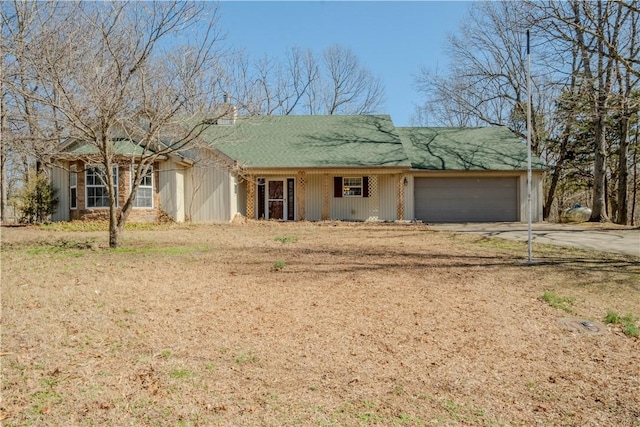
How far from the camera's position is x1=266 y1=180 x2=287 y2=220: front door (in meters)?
18.6

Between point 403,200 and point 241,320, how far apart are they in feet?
48.9

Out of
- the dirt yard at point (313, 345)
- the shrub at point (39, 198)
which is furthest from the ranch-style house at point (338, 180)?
the dirt yard at point (313, 345)

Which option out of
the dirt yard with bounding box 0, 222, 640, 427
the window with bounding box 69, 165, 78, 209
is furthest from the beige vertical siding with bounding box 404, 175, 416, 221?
the window with bounding box 69, 165, 78, 209

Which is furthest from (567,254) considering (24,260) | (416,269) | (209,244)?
(24,260)

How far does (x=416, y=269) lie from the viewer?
715 cm

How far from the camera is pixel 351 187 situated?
62.4 feet

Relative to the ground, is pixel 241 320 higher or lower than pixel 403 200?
lower

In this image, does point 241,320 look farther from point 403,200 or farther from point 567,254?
point 403,200

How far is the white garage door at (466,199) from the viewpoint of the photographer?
19.5 m

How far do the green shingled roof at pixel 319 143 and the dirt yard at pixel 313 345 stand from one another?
11084mm

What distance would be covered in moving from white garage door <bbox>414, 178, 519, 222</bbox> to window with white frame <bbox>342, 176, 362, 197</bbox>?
282 cm

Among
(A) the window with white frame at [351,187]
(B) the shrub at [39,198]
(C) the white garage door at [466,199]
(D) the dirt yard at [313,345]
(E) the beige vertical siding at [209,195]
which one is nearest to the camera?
(D) the dirt yard at [313,345]

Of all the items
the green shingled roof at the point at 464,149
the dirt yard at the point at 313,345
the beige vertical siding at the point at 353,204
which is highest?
the green shingled roof at the point at 464,149

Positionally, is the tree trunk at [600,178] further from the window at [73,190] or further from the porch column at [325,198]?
the window at [73,190]
